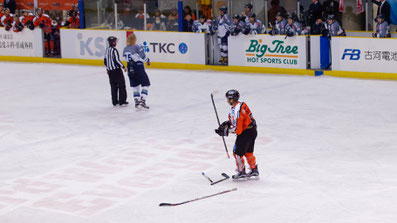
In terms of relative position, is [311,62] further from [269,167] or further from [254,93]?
[269,167]

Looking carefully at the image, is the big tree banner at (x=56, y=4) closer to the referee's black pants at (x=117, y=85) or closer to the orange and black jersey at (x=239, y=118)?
the referee's black pants at (x=117, y=85)

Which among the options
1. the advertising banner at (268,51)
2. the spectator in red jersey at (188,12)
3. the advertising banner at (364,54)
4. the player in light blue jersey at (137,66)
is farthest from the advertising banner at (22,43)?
the advertising banner at (364,54)

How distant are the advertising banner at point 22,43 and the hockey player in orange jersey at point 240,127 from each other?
593 inches

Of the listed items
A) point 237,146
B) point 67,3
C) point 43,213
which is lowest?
point 43,213

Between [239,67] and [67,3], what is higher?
[67,3]

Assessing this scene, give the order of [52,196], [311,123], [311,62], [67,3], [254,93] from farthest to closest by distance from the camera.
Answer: [67,3]
[311,62]
[254,93]
[311,123]
[52,196]

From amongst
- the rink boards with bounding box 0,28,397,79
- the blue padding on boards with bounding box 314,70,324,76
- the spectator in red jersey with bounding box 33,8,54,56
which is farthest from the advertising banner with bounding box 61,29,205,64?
the blue padding on boards with bounding box 314,70,324,76

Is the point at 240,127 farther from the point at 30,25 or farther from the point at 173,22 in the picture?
the point at 30,25

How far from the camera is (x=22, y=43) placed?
2370cm

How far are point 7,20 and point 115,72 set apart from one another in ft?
31.3

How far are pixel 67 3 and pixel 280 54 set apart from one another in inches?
352

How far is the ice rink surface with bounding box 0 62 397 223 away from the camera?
28.4ft

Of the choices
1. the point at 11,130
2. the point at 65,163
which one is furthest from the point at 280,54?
the point at 65,163

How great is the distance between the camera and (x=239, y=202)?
8836 mm
